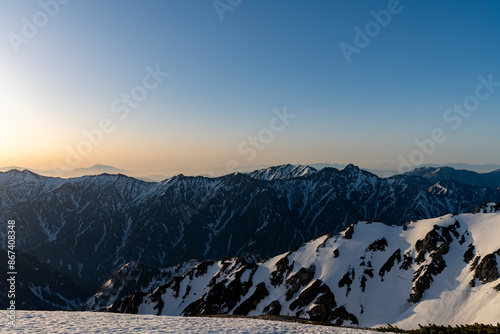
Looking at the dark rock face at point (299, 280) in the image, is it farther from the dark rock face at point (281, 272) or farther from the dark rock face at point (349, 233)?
the dark rock face at point (349, 233)

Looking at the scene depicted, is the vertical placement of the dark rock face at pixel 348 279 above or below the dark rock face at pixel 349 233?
below

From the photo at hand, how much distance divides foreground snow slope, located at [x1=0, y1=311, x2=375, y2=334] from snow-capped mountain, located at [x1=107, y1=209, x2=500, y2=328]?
91349 mm

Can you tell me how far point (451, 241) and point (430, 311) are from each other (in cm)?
4102

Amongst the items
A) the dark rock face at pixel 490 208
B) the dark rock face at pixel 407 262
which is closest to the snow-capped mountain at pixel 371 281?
the dark rock face at pixel 407 262

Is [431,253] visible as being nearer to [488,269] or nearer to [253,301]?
[488,269]

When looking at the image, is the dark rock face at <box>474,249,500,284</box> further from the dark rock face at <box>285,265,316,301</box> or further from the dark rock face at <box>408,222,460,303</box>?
the dark rock face at <box>285,265,316,301</box>

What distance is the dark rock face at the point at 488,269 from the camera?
10594cm

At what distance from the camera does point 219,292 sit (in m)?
148

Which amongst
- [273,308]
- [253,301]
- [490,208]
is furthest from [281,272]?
[490,208]

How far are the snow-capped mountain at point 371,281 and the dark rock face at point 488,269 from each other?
0.29 meters

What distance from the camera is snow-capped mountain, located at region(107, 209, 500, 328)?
10819 cm

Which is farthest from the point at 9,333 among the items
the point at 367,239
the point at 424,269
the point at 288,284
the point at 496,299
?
the point at 367,239

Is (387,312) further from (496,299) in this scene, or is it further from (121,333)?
(121,333)

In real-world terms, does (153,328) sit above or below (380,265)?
above
